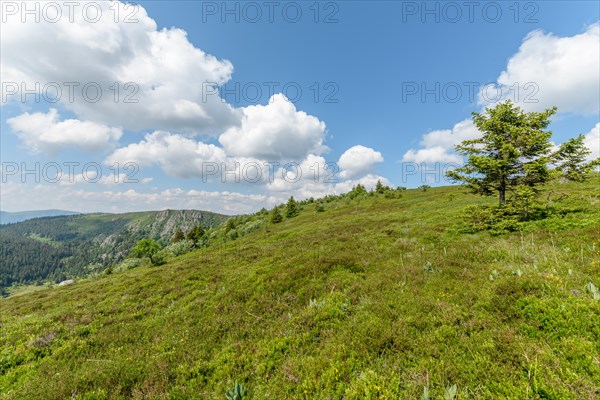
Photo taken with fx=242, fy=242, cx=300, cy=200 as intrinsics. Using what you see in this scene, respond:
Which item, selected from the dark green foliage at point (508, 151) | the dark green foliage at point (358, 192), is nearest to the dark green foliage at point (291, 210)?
the dark green foliage at point (358, 192)

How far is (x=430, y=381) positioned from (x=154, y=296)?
15328 millimetres

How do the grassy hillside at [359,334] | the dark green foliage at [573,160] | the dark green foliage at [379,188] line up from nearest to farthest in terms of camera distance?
1. the grassy hillside at [359,334]
2. the dark green foliage at [573,160]
3. the dark green foliage at [379,188]

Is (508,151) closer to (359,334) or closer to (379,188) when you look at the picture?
(359,334)

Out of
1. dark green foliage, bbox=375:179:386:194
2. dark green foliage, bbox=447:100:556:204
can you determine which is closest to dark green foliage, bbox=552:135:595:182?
dark green foliage, bbox=447:100:556:204

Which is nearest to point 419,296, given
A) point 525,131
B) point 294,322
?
point 294,322

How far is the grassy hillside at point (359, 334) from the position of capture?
16.4 ft

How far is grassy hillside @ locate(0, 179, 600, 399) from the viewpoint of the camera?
5.00 meters

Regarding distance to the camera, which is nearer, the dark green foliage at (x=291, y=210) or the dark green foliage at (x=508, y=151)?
the dark green foliage at (x=508, y=151)

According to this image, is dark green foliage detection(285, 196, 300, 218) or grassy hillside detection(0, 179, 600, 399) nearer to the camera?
grassy hillside detection(0, 179, 600, 399)

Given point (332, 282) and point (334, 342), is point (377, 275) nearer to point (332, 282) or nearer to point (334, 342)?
point (332, 282)

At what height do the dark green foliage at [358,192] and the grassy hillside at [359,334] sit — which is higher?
the dark green foliage at [358,192]

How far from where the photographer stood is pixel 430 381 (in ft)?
16.3

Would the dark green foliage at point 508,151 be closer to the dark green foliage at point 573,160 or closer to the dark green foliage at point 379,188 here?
the dark green foliage at point 573,160

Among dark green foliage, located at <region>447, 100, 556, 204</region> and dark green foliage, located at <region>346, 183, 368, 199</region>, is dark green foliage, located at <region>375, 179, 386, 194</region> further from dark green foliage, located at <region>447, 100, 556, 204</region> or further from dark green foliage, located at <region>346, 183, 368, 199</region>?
dark green foliage, located at <region>447, 100, 556, 204</region>
